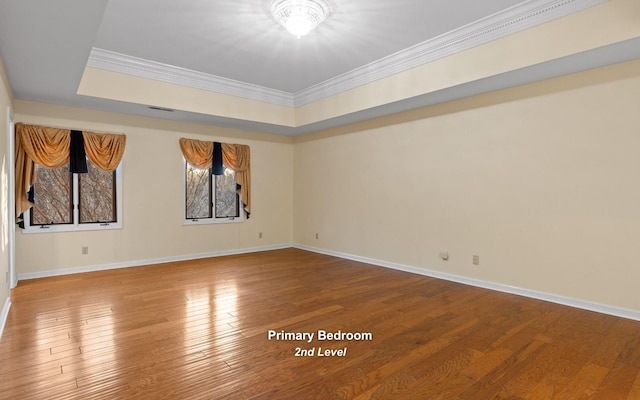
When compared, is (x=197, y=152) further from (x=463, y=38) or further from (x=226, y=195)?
(x=463, y=38)

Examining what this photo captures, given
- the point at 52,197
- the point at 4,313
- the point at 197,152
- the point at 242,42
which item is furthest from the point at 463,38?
the point at 52,197

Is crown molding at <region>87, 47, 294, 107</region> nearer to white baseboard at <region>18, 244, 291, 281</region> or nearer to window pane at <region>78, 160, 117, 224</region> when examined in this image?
window pane at <region>78, 160, 117, 224</region>

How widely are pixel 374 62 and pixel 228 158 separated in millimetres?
3271

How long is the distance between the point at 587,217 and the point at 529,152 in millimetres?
918

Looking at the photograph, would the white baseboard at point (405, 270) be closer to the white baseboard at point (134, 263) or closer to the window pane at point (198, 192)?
the white baseboard at point (134, 263)

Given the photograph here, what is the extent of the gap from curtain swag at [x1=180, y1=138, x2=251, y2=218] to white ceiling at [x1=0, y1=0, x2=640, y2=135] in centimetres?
80

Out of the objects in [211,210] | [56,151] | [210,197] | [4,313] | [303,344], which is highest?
[56,151]

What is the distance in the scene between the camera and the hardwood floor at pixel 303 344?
7.03ft

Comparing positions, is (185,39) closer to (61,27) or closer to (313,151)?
(61,27)

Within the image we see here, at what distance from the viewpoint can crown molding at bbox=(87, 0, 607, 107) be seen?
3348 mm

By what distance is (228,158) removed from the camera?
6559mm

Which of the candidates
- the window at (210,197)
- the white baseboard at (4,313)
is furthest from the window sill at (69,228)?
the white baseboard at (4,313)

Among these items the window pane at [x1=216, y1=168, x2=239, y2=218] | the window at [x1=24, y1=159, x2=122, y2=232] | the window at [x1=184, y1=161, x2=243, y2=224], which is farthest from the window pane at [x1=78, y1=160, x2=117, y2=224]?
the window pane at [x1=216, y1=168, x2=239, y2=218]

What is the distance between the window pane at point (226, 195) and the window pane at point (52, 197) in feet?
7.64
